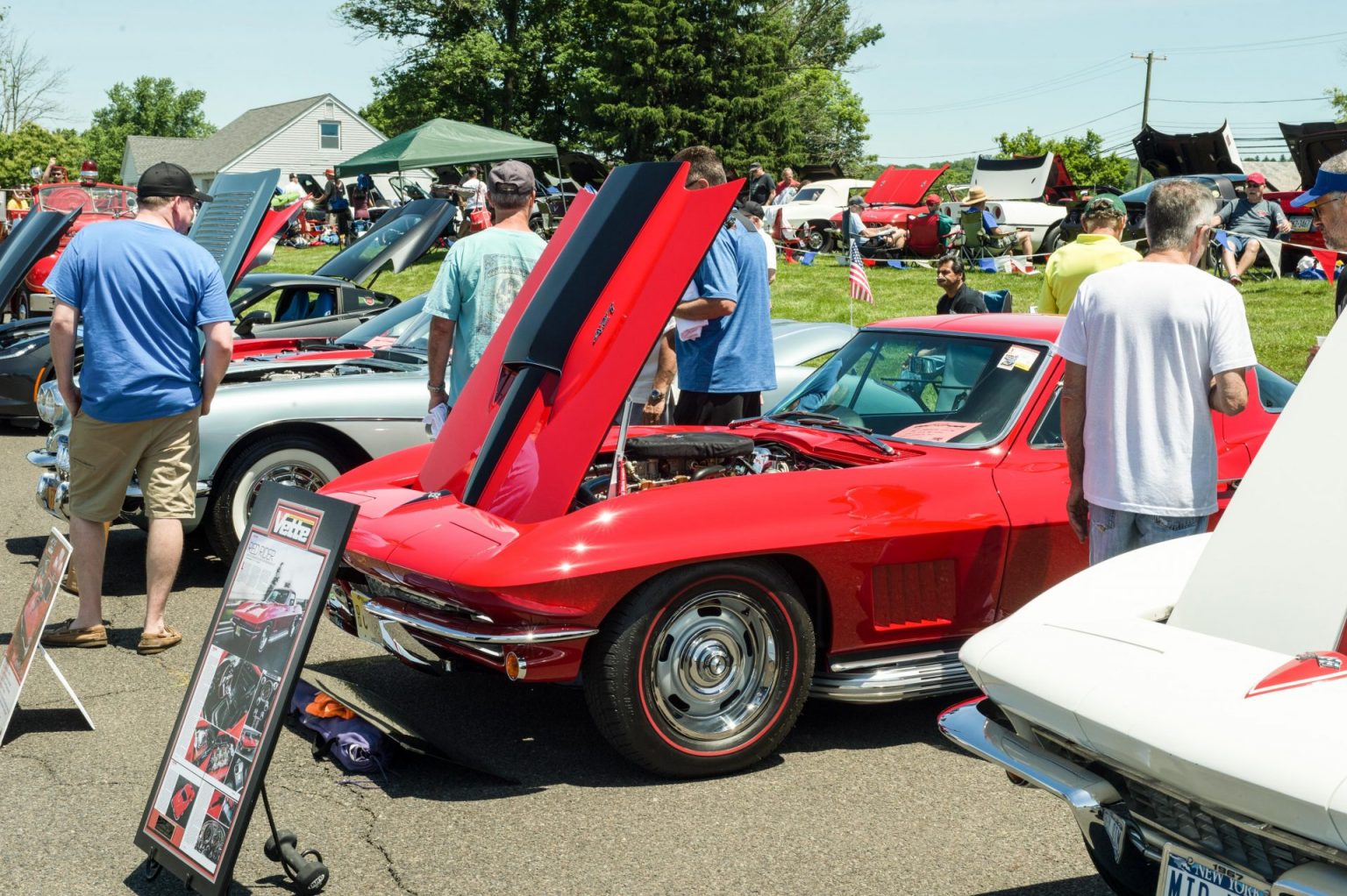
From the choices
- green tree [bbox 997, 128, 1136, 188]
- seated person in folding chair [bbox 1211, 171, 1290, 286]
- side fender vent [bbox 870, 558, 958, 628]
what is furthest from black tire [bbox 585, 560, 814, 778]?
green tree [bbox 997, 128, 1136, 188]

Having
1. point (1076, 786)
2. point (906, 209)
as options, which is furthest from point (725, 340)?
point (906, 209)

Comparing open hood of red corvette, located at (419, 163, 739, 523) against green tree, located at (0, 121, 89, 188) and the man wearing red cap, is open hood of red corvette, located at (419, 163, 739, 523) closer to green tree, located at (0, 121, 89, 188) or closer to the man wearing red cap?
the man wearing red cap

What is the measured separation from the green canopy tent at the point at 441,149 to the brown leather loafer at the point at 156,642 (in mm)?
19641

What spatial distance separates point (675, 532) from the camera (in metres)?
3.94

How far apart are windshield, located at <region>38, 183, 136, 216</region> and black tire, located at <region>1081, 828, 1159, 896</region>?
1642 cm

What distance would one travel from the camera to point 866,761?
423cm

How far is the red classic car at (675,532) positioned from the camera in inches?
153

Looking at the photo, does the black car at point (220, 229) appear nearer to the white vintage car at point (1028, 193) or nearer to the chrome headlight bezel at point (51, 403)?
the chrome headlight bezel at point (51, 403)

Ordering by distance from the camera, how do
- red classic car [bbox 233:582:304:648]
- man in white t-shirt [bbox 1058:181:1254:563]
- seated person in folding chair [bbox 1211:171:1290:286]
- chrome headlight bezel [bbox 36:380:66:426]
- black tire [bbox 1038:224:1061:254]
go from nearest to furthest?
red classic car [bbox 233:582:304:648]
man in white t-shirt [bbox 1058:181:1254:563]
chrome headlight bezel [bbox 36:380:66:426]
seated person in folding chair [bbox 1211:171:1290:286]
black tire [bbox 1038:224:1061:254]

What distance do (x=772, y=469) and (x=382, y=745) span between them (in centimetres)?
177

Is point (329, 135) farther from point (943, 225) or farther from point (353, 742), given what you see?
point (353, 742)

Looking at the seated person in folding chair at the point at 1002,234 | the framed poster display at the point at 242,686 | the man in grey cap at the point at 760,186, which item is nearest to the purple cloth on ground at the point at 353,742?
the framed poster display at the point at 242,686

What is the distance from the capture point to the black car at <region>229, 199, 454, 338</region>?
32.6 feet

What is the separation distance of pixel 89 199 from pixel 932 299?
11827 mm
